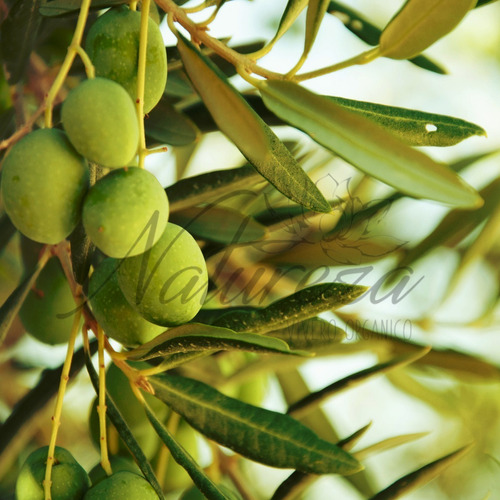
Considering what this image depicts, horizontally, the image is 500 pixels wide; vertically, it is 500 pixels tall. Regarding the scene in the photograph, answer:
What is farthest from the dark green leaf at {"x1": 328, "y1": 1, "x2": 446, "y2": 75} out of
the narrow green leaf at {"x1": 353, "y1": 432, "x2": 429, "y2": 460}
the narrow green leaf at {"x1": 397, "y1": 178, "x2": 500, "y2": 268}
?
the narrow green leaf at {"x1": 353, "y1": 432, "x2": 429, "y2": 460}

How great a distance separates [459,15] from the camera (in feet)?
2.62

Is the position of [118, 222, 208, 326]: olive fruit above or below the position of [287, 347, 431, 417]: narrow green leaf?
above

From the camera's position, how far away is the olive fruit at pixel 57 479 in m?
0.83

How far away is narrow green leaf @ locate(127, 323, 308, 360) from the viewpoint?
0.74 meters

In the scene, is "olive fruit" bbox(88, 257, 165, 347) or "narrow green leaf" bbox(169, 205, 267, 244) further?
"narrow green leaf" bbox(169, 205, 267, 244)

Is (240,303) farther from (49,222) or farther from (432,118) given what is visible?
(49,222)

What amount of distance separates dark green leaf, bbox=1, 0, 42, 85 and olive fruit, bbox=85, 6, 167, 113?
0.31 m

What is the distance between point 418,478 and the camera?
104 centimetres

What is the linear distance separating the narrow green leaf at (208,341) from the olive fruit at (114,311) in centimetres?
4

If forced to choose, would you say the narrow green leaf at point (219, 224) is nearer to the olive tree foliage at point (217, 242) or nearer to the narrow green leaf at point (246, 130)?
the olive tree foliage at point (217, 242)

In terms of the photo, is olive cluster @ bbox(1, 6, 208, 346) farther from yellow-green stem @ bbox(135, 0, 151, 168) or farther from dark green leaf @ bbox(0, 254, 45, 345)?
dark green leaf @ bbox(0, 254, 45, 345)

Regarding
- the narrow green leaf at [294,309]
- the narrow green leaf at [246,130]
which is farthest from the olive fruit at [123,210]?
the narrow green leaf at [294,309]

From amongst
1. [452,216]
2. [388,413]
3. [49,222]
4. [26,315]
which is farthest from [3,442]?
[388,413]

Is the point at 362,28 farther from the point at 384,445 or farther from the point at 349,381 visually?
the point at 384,445
